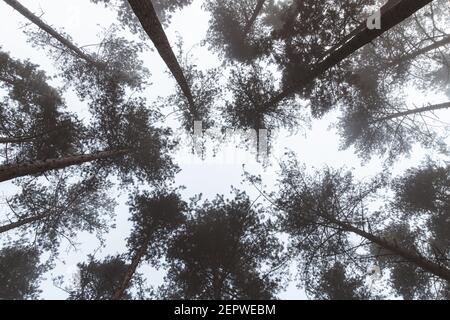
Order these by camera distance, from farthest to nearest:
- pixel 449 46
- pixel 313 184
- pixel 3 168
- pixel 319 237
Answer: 1. pixel 449 46
2. pixel 313 184
3. pixel 319 237
4. pixel 3 168

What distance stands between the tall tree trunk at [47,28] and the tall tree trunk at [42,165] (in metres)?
4.49

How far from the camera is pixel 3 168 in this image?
17.2 ft

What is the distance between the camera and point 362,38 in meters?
5.61

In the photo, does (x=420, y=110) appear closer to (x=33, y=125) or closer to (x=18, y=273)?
(x=33, y=125)

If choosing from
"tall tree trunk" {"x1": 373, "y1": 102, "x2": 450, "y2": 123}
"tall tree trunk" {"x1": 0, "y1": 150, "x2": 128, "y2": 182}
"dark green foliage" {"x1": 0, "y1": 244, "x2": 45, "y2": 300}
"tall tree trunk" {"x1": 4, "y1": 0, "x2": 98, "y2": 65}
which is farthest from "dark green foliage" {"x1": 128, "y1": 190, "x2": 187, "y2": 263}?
"tall tree trunk" {"x1": 373, "y1": 102, "x2": 450, "y2": 123}

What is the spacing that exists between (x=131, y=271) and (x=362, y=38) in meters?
9.09

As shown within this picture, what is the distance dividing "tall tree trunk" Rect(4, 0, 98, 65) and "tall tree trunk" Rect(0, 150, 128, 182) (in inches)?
177

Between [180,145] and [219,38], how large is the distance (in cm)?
593

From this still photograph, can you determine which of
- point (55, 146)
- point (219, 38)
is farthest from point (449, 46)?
point (55, 146)

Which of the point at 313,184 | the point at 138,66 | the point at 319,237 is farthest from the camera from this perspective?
the point at 138,66

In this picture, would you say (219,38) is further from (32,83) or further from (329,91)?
(32,83)

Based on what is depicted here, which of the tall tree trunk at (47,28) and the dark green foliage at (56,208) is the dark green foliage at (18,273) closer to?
the dark green foliage at (56,208)

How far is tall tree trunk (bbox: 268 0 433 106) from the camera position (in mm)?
4785

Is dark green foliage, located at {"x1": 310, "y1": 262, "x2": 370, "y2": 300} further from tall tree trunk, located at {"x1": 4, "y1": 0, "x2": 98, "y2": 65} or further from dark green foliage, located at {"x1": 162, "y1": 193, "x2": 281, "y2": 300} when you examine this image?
tall tree trunk, located at {"x1": 4, "y1": 0, "x2": 98, "y2": 65}
